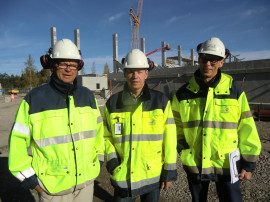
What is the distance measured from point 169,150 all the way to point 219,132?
62 centimetres

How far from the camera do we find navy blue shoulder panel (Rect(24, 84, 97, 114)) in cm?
173

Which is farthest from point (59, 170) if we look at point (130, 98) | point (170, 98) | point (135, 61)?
point (170, 98)

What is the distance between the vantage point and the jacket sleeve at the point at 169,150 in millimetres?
1940

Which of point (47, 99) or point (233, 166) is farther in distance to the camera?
point (233, 166)

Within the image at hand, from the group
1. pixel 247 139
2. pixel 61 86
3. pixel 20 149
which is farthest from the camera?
pixel 247 139

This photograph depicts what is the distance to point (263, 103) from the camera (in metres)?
10.9

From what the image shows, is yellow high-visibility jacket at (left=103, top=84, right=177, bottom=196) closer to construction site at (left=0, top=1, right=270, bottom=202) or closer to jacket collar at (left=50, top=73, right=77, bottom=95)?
jacket collar at (left=50, top=73, right=77, bottom=95)

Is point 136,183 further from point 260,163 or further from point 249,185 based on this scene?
point 260,163

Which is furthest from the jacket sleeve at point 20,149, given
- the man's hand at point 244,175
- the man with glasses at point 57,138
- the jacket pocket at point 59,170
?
the man's hand at point 244,175

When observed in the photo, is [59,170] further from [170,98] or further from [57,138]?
[170,98]

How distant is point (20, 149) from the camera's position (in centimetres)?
170

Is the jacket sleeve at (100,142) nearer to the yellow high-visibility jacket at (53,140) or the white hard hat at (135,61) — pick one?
the yellow high-visibility jacket at (53,140)

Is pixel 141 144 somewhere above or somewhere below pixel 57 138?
below

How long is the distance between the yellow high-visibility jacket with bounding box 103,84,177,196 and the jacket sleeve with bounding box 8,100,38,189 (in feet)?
2.63
